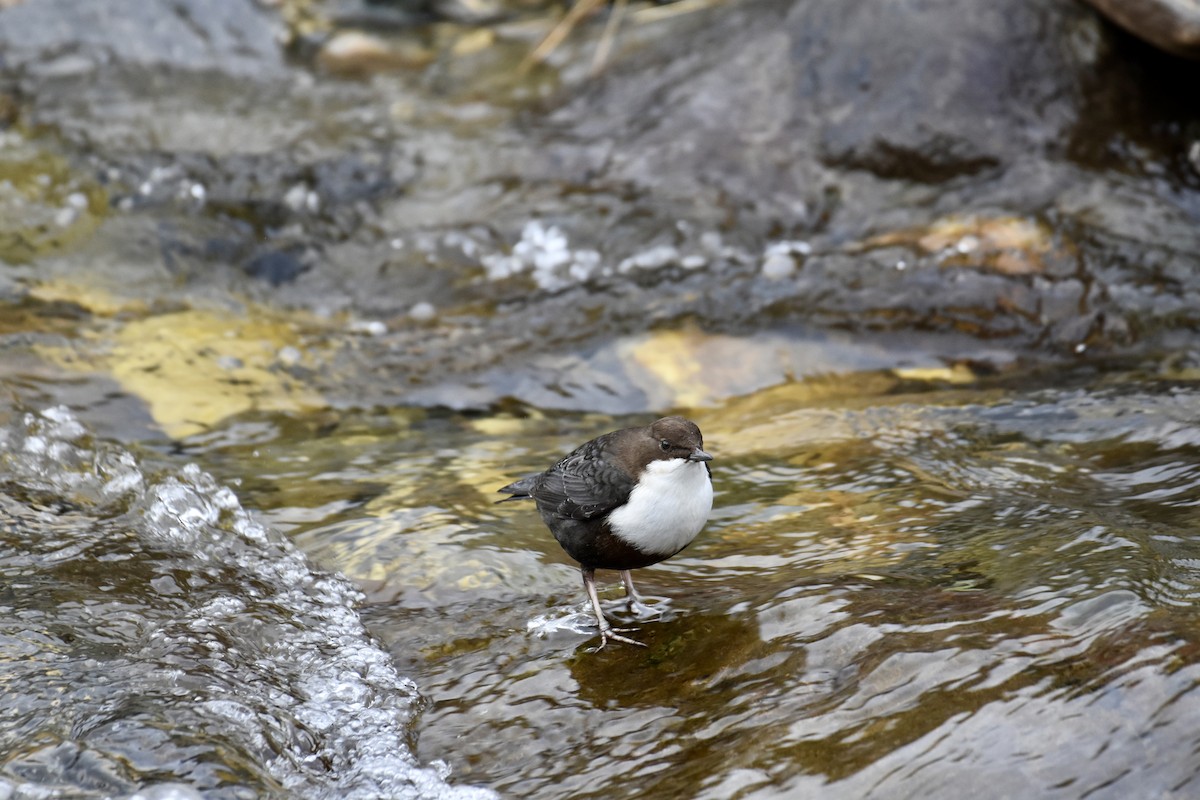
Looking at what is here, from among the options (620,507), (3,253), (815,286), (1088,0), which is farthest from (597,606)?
(1088,0)

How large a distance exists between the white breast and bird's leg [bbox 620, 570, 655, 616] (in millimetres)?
324

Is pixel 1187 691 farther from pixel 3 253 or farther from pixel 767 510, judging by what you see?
pixel 3 253

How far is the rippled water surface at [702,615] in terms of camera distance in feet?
9.37

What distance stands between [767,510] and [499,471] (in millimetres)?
1218

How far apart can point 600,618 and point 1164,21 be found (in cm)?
533

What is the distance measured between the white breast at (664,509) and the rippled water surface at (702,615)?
305 millimetres

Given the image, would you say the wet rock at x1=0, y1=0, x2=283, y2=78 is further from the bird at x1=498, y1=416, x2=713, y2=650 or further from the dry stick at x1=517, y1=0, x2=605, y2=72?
the bird at x1=498, y1=416, x2=713, y2=650

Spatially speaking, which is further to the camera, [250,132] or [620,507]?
[250,132]

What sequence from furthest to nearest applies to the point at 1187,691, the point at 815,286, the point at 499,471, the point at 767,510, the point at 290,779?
the point at 815,286, the point at 499,471, the point at 767,510, the point at 290,779, the point at 1187,691

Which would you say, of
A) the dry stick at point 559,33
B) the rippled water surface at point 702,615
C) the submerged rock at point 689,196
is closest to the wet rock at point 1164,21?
the submerged rock at point 689,196

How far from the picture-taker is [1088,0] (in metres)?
7.33

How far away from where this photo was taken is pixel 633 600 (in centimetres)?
398

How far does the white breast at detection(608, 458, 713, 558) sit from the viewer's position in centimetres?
357

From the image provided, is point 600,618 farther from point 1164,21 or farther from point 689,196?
point 1164,21
